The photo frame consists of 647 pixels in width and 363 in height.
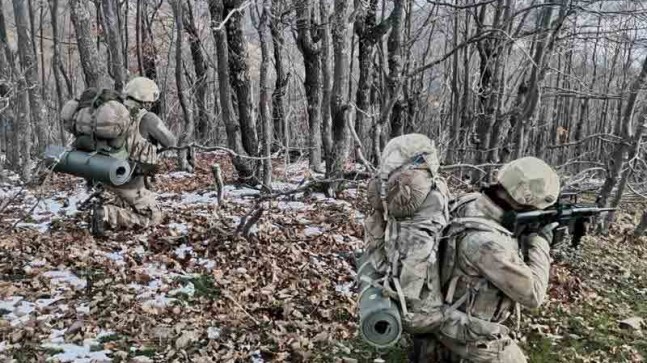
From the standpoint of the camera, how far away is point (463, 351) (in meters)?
3.48

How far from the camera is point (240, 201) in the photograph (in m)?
8.74

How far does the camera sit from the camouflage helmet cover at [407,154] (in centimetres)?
334

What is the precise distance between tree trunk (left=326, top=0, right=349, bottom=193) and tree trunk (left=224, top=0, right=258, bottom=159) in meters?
1.50

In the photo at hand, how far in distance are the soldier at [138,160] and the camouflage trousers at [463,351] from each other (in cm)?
441

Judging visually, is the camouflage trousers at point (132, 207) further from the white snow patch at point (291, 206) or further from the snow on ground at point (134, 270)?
the white snow patch at point (291, 206)

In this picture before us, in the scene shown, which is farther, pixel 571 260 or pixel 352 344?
pixel 571 260

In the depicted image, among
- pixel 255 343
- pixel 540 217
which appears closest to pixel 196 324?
pixel 255 343

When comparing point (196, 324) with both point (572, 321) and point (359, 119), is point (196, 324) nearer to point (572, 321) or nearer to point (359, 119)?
point (572, 321)

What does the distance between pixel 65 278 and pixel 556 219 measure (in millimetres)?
4674

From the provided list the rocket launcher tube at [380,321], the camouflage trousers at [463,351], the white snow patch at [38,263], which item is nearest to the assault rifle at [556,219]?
the camouflage trousers at [463,351]

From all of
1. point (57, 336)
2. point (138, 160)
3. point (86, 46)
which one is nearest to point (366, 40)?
point (86, 46)

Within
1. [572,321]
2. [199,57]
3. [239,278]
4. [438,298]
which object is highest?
[199,57]

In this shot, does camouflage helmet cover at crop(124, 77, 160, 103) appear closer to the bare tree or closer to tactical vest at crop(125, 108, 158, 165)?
tactical vest at crop(125, 108, 158, 165)

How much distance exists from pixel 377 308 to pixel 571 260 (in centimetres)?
515
